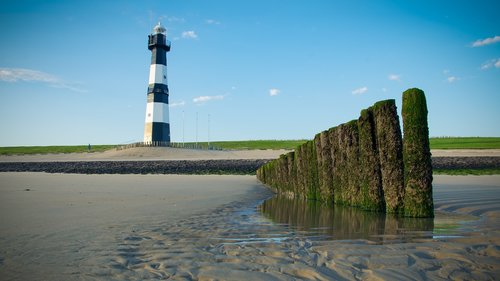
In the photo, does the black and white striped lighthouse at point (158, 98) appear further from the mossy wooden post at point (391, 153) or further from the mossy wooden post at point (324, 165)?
the mossy wooden post at point (391, 153)

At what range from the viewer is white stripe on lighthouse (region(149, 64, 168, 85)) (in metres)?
42.2

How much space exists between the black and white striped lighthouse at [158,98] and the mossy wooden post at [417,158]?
38.1m

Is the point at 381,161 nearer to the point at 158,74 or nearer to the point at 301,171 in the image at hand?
the point at 301,171

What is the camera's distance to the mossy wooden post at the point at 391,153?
6.00m

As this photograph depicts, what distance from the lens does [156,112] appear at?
4144 cm

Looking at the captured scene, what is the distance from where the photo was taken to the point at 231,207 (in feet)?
25.2

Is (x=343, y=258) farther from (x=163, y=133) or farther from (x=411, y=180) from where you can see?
(x=163, y=133)

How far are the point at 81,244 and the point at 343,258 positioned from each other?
9.25ft

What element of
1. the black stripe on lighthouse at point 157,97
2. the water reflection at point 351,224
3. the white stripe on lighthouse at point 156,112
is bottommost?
the water reflection at point 351,224

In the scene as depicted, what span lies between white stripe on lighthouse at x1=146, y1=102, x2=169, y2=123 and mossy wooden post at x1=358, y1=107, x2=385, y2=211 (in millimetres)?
36988

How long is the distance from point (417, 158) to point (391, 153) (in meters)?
0.46

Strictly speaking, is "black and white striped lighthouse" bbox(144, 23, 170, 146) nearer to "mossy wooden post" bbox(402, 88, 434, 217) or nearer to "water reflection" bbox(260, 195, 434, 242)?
"water reflection" bbox(260, 195, 434, 242)

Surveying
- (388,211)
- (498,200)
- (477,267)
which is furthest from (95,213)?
(498,200)

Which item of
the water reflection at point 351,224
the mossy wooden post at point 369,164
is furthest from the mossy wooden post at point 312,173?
the mossy wooden post at point 369,164
